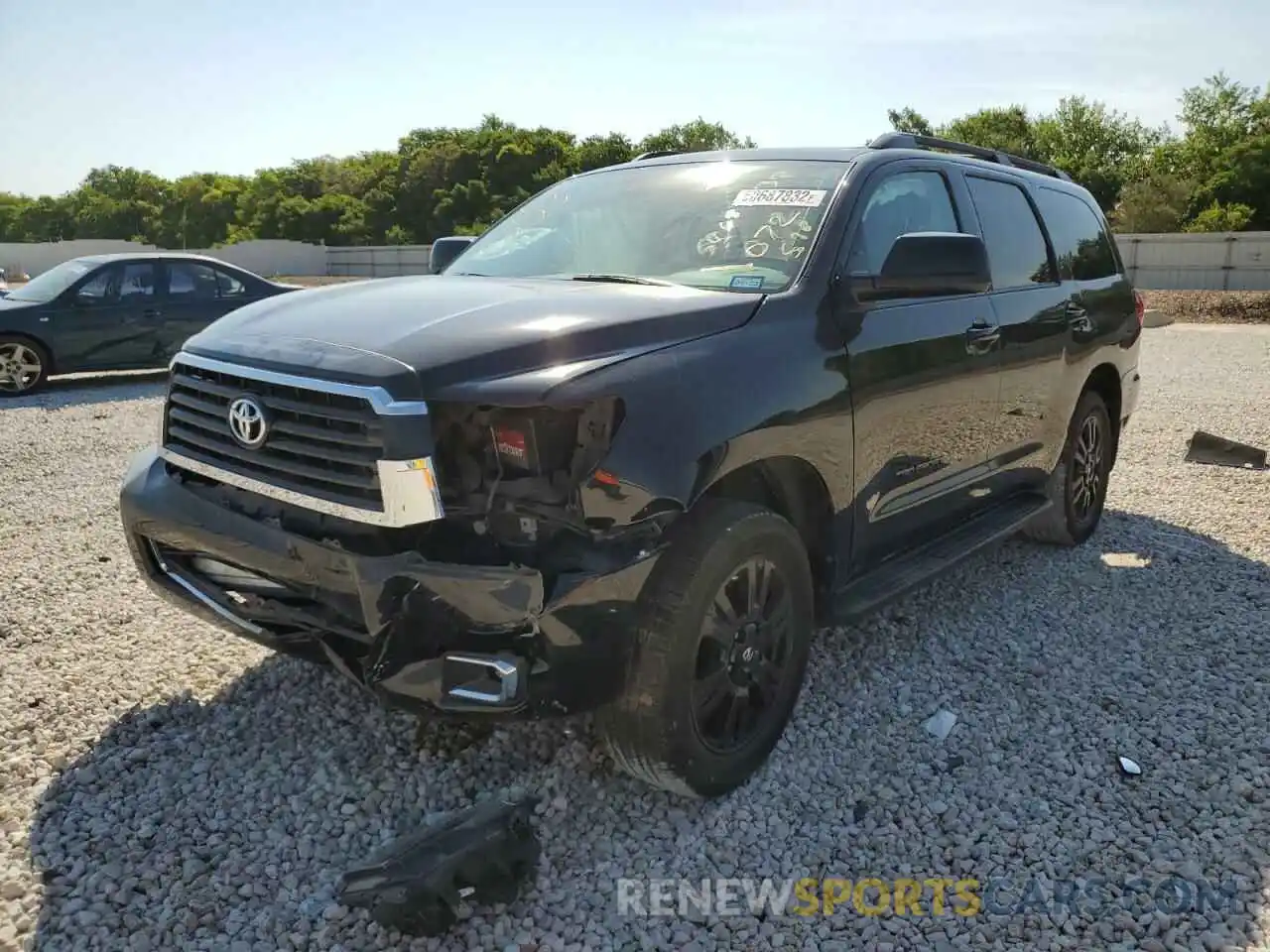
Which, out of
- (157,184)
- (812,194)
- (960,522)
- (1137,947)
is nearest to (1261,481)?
(960,522)

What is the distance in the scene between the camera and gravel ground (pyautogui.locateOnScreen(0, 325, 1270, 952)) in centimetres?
255

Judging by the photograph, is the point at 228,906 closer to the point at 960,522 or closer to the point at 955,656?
the point at 955,656

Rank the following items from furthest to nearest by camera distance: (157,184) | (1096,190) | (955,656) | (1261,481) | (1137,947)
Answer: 1. (157,184)
2. (1096,190)
3. (1261,481)
4. (955,656)
5. (1137,947)

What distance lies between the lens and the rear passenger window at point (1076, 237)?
5.18 metres

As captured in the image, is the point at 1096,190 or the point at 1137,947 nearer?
the point at 1137,947

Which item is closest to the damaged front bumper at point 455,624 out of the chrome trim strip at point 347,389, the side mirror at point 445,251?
the chrome trim strip at point 347,389

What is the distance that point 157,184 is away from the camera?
88062 mm

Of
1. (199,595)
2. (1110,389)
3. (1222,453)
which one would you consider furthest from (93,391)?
(1222,453)

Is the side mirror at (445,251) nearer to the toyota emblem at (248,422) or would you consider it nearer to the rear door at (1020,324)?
the toyota emblem at (248,422)

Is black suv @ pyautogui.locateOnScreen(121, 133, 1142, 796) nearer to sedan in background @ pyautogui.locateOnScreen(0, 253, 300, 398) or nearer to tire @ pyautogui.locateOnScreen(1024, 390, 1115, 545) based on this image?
tire @ pyautogui.locateOnScreen(1024, 390, 1115, 545)

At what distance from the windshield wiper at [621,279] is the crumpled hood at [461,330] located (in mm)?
87

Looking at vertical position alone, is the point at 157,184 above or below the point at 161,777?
above

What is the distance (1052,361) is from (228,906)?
4244 mm

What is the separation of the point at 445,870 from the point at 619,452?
1.12 meters
